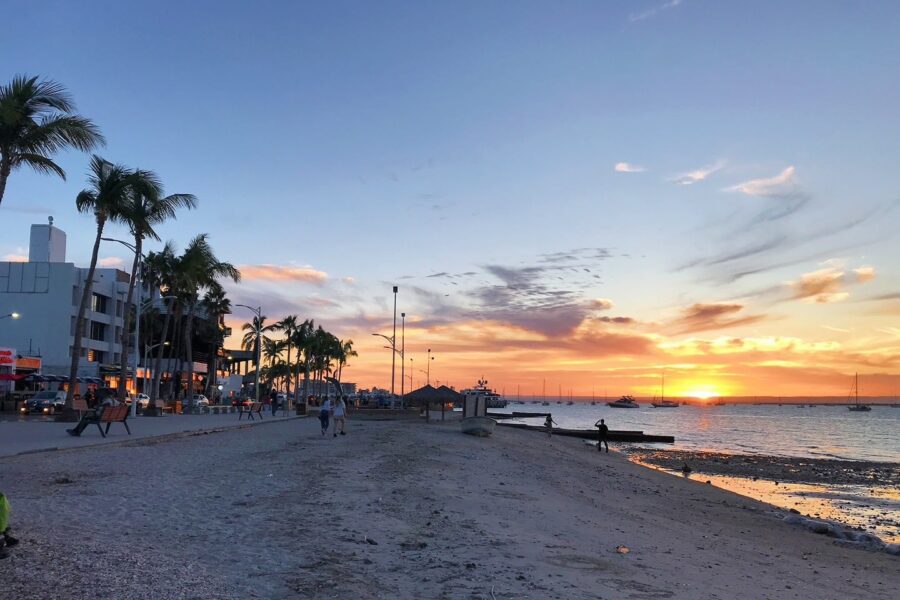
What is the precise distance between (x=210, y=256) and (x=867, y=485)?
46921 millimetres

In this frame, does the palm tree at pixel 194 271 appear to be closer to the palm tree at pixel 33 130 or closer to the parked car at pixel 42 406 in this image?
the parked car at pixel 42 406

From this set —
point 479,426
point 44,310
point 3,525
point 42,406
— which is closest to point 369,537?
point 3,525

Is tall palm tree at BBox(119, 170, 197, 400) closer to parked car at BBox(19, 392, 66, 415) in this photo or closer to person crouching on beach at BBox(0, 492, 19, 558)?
parked car at BBox(19, 392, 66, 415)

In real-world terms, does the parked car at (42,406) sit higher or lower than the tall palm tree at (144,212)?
lower

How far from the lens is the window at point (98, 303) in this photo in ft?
222

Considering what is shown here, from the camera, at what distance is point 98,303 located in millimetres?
68812

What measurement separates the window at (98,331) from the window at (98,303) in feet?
4.54

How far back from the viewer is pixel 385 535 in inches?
366

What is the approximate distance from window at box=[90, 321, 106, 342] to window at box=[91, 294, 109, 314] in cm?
138

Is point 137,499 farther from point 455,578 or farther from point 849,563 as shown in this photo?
point 849,563

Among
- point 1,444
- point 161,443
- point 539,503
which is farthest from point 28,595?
point 161,443

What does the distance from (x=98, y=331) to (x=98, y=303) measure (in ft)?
9.39

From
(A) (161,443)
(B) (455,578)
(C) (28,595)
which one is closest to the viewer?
(C) (28,595)

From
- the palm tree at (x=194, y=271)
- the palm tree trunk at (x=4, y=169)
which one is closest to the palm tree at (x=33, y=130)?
the palm tree trunk at (x=4, y=169)
